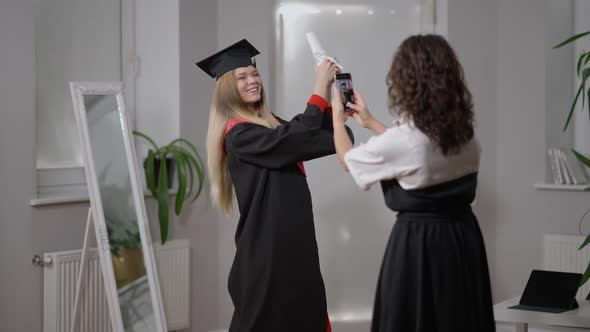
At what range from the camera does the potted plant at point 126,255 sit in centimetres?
362

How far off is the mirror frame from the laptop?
5.28ft

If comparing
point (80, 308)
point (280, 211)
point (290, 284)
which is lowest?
point (80, 308)

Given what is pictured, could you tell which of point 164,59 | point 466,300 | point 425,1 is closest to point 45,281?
point 164,59

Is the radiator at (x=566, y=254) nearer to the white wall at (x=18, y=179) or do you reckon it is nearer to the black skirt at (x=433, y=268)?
the black skirt at (x=433, y=268)

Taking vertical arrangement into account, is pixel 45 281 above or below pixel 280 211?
below

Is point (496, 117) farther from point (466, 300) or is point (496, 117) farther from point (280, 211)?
point (466, 300)

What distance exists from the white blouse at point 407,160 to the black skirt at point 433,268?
0.17 ft

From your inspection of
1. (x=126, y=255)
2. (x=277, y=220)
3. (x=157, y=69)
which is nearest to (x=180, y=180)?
(x=126, y=255)

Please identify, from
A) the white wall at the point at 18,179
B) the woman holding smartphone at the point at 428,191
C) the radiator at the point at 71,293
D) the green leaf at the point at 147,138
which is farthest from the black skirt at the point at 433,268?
the green leaf at the point at 147,138

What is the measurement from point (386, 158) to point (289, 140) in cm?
65

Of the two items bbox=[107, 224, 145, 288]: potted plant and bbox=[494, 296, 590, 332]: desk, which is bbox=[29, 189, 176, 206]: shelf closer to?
bbox=[107, 224, 145, 288]: potted plant

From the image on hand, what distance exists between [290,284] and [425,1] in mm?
2345

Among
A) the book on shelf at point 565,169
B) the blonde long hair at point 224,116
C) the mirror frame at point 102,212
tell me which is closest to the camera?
the blonde long hair at point 224,116

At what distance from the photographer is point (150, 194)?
416 centimetres
